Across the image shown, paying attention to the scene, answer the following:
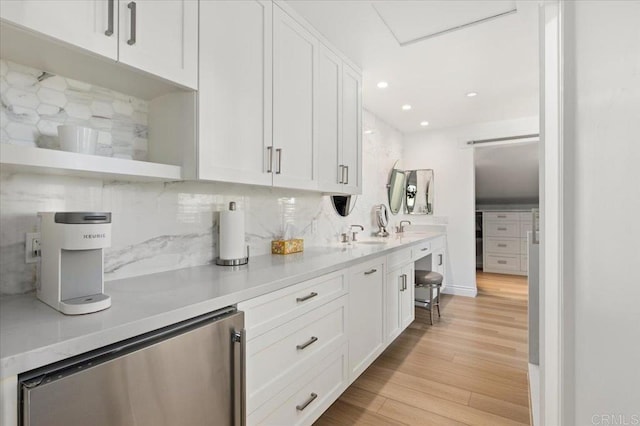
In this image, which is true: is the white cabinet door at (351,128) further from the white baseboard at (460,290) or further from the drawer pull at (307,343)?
the white baseboard at (460,290)

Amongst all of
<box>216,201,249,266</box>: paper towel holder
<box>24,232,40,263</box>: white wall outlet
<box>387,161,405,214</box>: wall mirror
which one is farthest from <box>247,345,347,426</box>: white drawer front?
<box>387,161,405,214</box>: wall mirror

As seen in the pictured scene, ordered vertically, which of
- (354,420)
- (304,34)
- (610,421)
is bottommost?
(354,420)

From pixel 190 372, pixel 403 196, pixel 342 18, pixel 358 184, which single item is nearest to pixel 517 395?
pixel 358 184

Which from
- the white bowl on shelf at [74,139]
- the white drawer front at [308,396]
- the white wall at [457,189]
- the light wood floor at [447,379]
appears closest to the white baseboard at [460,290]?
the white wall at [457,189]

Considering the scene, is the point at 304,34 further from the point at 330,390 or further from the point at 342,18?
the point at 330,390

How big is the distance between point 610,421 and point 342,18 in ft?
7.04

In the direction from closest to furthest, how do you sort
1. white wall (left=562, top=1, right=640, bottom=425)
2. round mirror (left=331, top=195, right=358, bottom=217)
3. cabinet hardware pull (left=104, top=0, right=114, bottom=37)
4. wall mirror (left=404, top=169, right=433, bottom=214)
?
white wall (left=562, top=1, right=640, bottom=425), cabinet hardware pull (left=104, top=0, right=114, bottom=37), round mirror (left=331, top=195, right=358, bottom=217), wall mirror (left=404, top=169, right=433, bottom=214)

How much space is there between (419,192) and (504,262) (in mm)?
2476

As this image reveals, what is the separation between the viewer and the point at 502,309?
11.6ft

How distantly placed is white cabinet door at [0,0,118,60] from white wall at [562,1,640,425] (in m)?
1.25

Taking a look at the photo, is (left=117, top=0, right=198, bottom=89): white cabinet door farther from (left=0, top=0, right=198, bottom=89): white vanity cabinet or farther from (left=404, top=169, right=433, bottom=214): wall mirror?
(left=404, top=169, right=433, bottom=214): wall mirror

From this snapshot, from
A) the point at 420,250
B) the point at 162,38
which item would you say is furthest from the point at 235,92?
the point at 420,250

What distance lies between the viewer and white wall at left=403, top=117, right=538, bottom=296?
4.11 m

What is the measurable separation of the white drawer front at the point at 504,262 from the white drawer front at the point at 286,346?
16.5 feet
